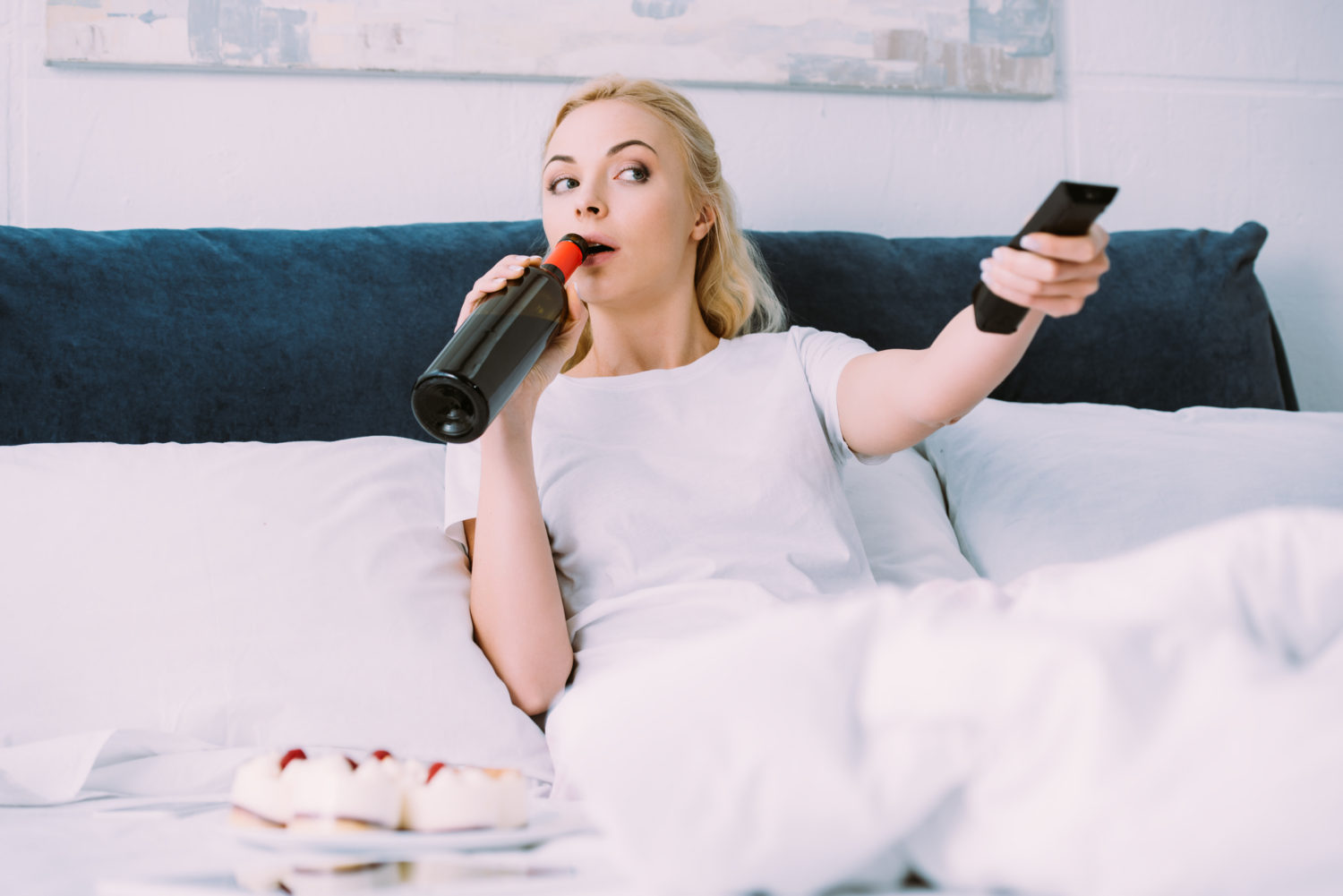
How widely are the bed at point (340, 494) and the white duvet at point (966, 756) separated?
0.12 feet

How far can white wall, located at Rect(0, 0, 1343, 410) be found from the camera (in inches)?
59.1

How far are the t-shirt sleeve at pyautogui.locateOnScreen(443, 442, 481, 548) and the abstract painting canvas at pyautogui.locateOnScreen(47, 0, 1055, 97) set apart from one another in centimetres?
72

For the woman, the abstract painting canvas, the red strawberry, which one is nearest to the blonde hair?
the woman

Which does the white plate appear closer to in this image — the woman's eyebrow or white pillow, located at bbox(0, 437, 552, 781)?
white pillow, located at bbox(0, 437, 552, 781)

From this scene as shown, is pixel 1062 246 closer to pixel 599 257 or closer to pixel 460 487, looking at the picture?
pixel 599 257

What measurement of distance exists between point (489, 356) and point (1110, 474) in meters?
0.79

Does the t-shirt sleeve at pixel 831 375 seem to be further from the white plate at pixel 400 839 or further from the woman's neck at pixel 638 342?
the white plate at pixel 400 839

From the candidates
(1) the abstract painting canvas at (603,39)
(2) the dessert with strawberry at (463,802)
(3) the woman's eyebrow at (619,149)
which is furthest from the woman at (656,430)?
(2) the dessert with strawberry at (463,802)

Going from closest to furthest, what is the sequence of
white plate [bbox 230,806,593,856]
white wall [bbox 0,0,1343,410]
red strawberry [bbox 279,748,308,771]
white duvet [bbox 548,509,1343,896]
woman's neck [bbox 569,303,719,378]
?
white duvet [bbox 548,509,1343,896] → white plate [bbox 230,806,593,856] → red strawberry [bbox 279,748,308,771] → woman's neck [bbox 569,303,719,378] → white wall [bbox 0,0,1343,410]

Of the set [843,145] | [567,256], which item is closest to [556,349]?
[567,256]

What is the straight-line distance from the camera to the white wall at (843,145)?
1500 mm

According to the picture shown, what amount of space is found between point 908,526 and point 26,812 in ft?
3.16

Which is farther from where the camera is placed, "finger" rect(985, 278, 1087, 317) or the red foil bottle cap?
the red foil bottle cap

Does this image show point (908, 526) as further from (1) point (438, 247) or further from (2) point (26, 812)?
(2) point (26, 812)
